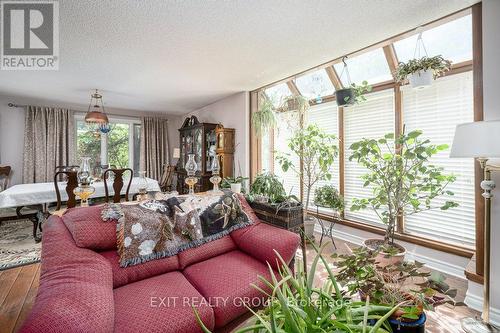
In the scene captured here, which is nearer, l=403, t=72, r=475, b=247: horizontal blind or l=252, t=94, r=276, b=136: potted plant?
l=403, t=72, r=475, b=247: horizontal blind

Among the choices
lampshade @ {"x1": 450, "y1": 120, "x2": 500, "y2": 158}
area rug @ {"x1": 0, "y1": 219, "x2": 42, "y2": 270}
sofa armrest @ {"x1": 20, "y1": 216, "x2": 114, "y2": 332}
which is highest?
lampshade @ {"x1": 450, "y1": 120, "x2": 500, "y2": 158}

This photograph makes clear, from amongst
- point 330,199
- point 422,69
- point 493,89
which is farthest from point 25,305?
point 493,89

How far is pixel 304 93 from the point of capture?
372 cm

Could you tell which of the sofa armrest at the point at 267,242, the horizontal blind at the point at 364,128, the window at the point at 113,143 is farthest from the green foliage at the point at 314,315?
the window at the point at 113,143

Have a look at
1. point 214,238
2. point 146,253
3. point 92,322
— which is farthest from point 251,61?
point 92,322

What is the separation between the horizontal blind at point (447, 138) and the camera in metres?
2.21

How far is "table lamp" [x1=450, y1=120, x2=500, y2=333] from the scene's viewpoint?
1.39 metres

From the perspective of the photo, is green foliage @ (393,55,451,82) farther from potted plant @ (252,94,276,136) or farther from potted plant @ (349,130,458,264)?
potted plant @ (252,94,276,136)

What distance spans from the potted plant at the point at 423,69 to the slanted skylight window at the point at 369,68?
676 mm

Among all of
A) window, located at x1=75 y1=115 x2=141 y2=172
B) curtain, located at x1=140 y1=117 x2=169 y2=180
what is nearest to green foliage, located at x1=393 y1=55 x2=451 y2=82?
curtain, located at x1=140 y1=117 x2=169 y2=180

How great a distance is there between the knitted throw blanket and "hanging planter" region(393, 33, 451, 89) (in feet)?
6.25

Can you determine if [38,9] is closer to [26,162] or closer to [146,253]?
[146,253]

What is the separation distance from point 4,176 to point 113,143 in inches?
76.8

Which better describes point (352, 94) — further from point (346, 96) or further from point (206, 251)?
point (206, 251)
